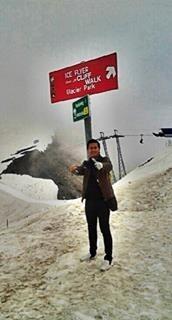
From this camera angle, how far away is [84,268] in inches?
115

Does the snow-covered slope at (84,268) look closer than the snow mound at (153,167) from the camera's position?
Yes

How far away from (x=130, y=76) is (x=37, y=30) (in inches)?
59.5

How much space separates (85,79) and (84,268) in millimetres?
1733

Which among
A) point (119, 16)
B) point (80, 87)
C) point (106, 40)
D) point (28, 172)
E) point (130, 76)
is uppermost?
point (119, 16)

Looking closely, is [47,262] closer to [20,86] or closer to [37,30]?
[20,86]

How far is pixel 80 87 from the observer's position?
11.2 feet

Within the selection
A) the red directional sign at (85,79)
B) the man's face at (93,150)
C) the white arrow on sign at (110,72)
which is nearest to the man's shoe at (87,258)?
the man's face at (93,150)

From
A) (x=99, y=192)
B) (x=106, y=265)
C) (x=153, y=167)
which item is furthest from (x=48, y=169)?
(x=106, y=265)

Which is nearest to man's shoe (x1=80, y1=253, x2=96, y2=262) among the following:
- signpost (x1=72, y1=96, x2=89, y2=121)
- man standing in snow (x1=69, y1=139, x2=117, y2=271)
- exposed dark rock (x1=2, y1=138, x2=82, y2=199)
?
man standing in snow (x1=69, y1=139, x2=117, y2=271)

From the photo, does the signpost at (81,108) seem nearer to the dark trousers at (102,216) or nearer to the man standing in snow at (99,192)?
the man standing in snow at (99,192)

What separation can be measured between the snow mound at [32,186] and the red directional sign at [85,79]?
2365 millimetres

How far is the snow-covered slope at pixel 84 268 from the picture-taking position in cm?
229

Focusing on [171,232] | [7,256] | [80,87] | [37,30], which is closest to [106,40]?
[37,30]

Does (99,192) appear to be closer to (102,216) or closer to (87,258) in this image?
(102,216)
